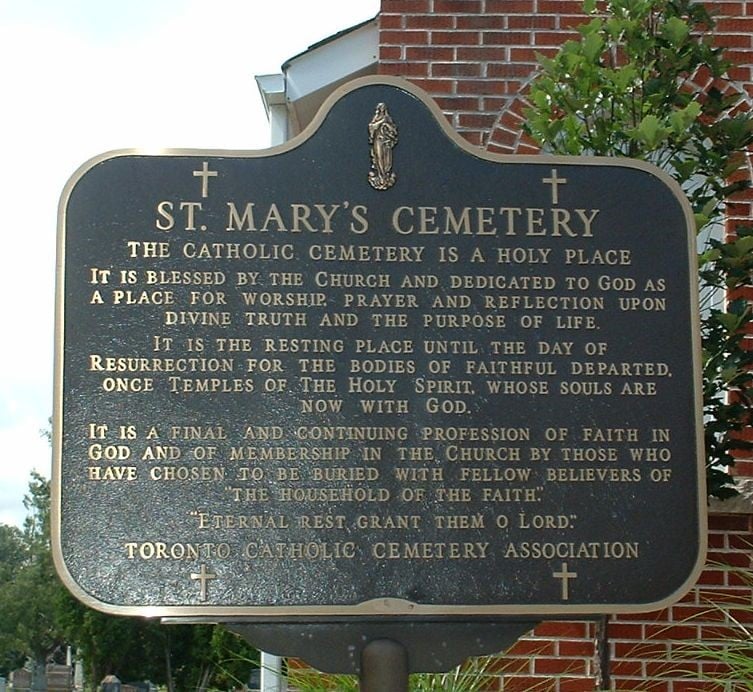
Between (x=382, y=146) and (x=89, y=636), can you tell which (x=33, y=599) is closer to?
(x=89, y=636)

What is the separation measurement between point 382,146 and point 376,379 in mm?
913

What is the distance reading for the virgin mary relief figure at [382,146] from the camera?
527 cm

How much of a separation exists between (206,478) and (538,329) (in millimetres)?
1326

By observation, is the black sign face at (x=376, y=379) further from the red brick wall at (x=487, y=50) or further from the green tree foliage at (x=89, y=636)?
the red brick wall at (x=487, y=50)

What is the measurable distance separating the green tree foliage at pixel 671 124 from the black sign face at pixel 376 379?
2.87 ft

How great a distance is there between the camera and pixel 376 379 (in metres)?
5.04

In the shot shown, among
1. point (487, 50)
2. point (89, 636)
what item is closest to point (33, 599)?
point (89, 636)

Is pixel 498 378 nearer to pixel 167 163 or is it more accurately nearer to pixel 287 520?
pixel 287 520

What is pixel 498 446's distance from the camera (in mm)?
5020

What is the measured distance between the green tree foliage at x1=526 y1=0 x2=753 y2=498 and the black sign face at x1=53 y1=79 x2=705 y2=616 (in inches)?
34.5

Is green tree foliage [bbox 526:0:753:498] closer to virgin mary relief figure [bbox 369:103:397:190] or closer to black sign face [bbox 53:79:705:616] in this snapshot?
black sign face [bbox 53:79:705:616]

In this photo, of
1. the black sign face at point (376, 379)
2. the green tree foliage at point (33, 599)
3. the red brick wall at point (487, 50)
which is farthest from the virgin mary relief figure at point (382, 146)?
the green tree foliage at point (33, 599)

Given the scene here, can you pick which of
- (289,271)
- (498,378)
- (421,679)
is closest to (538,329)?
(498,378)

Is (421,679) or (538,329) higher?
(538,329)
